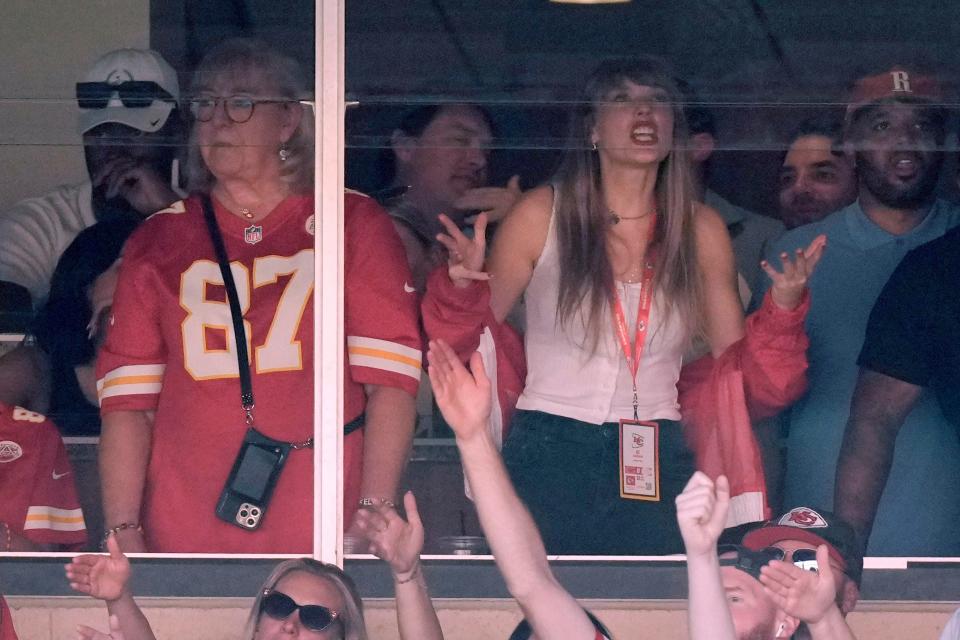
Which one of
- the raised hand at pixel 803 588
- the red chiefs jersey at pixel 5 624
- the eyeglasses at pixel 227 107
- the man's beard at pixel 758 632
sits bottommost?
the red chiefs jersey at pixel 5 624

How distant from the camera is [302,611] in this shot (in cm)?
322

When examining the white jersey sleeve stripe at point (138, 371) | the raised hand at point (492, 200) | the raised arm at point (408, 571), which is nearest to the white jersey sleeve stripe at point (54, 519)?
the white jersey sleeve stripe at point (138, 371)

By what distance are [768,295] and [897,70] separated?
0.64 meters

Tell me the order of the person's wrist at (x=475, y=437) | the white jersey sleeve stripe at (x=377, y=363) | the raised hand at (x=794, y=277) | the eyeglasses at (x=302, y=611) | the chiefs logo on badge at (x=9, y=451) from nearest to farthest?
the eyeglasses at (x=302, y=611) < the person's wrist at (x=475, y=437) < the raised hand at (x=794, y=277) < the white jersey sleeve stripe at (x=377, y=363) < the chiefs logo on badge at (x=9, y=451)

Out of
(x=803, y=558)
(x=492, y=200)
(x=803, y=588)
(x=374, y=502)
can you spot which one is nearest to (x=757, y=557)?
(x=803, y=558)

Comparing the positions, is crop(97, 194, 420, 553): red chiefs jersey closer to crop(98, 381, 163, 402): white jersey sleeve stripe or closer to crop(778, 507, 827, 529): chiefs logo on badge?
crop(98, 381, 163, 402): white jersey sleeve stripe

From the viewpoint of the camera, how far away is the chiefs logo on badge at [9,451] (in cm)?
384

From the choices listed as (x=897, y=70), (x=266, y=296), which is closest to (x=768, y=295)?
(x=897, y=70)

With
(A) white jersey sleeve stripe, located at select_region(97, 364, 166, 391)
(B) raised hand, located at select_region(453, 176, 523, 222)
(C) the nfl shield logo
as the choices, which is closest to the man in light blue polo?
(B) raised hand, located at select_region(453, 176, 523, 222)

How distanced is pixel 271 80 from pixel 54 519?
113cm

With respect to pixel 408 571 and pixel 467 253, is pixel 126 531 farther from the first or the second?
pixel 467 253

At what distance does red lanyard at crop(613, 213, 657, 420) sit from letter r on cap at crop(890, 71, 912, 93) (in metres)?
0.68

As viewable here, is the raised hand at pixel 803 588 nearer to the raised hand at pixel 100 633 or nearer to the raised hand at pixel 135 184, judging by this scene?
the raised hand at pixel 100 633

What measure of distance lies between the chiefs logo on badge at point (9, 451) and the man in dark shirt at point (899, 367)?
1.94 meters
